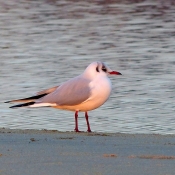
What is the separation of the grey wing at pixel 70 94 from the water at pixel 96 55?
32.5 inches

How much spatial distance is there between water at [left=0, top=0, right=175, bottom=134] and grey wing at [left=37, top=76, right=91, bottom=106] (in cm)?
82

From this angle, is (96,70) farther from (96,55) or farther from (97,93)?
(96,55)

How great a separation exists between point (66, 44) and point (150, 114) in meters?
5.85

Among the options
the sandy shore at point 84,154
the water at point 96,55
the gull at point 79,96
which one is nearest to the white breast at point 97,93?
the gull at point 79,96

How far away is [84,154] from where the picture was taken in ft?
15.6

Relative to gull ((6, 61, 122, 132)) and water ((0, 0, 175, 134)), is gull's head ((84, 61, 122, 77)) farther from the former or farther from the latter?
water ((0, 0, 175, 134))

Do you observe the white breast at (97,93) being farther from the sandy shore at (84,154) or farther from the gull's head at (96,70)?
the sandy shore at (84,154)

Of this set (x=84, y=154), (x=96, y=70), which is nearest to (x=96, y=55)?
(x=96, y=70)

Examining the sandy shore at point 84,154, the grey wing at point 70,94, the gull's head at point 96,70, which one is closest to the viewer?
the sandy shore at point 84,154

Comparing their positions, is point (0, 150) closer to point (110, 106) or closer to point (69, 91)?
point (69, 91)

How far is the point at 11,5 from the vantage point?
872 inches

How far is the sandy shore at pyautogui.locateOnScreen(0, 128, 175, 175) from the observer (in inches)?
168

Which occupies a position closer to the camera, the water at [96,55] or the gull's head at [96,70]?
the gull's head at [96,70]

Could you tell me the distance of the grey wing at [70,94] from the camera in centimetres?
713
